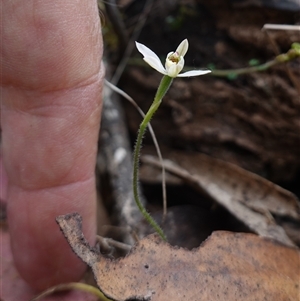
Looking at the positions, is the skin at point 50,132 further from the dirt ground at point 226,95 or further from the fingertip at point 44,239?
the dirt ground at point 226,95

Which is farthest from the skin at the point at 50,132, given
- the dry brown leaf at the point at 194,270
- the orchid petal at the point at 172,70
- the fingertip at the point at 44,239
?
the orchid petal at the point at 172,70

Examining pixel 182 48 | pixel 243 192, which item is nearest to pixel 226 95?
pixel 243 192

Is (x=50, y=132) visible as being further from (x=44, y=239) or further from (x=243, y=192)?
(x=243, y=192)

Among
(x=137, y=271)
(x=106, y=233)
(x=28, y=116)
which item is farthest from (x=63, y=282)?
(x=28, y=116)

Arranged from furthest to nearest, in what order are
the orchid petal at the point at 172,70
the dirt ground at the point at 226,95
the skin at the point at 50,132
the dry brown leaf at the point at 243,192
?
1. the dirt ground at the point at 226,95
2. the dry brown leaf at the point at 243,192
3. the skin at the point at 50,132
4. the orchid petal at the point at 172,70

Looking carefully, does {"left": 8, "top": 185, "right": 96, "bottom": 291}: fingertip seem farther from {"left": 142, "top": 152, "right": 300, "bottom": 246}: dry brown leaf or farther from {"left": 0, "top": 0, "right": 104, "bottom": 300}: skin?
{"left": 142, "top": 152, "right": 300, "bottom": 246}: dry brown leaf
